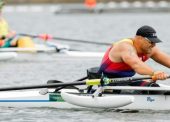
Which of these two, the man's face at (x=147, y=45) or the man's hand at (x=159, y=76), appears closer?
the man's hand at (x=159, y=76)

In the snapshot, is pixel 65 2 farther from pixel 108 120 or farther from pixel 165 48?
pixel 108 120

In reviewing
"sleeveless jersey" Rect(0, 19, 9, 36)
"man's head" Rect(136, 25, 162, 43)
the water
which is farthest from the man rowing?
"sleeveless jersey" Rect(0, 19, 9, 36)

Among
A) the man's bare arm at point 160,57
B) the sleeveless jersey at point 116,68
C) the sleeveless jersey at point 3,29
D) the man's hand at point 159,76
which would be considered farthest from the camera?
the sleeveless jersey at point 3,29

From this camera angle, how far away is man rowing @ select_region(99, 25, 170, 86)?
13609 millimetres

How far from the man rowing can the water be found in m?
0.70

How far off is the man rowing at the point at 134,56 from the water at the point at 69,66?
27.6 inches

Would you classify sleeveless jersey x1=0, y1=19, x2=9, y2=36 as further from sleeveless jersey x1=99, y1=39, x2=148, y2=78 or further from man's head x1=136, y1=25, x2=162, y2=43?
man's head x1=136, y1=25, x2=162, y2=43

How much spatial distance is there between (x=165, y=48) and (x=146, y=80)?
11459mm

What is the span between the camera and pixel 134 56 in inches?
537

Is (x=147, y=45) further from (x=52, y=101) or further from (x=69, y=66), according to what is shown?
(x=69, y=66)

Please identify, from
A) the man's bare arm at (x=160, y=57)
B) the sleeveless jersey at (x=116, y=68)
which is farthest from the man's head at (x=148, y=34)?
the man's bare arm at (x=160, y=57)

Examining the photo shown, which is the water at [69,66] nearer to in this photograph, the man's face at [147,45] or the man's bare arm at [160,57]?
the man's bare arm at [160,57]

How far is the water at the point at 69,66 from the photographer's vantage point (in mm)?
13625

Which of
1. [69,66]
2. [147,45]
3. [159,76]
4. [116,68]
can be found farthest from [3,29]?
[159,76]
